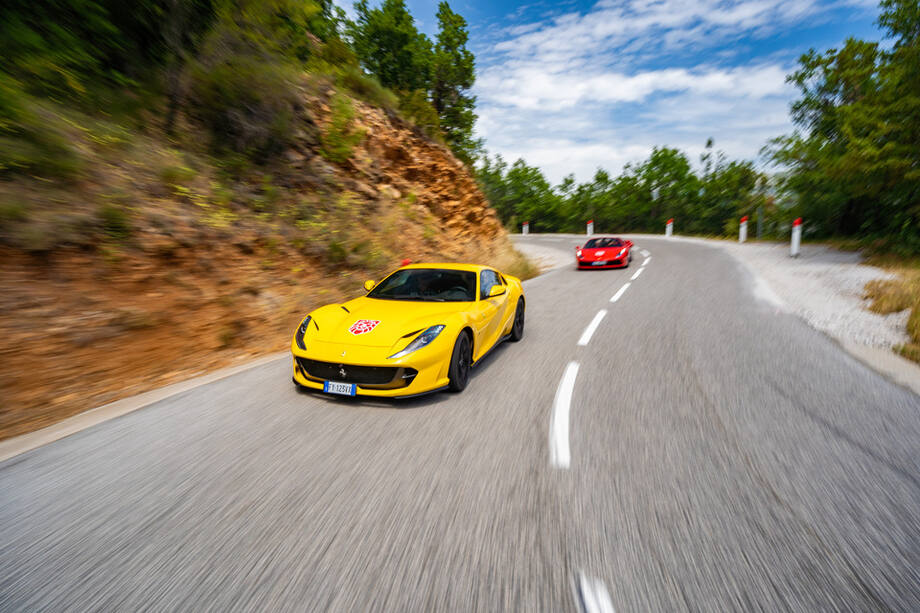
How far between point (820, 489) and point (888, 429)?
4.49 feet

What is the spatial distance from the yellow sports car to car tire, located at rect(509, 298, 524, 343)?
83 centimetres

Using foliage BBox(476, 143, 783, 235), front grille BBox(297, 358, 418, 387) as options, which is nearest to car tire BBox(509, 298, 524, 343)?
front grille BBox(297, 358, 418, 387)

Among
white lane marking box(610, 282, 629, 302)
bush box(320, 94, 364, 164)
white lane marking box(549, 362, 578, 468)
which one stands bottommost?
white lane marking box(610, 282, 629, 302)

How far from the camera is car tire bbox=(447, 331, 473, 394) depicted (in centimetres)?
423

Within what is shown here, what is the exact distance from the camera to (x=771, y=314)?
Answer: 7680 millimetres

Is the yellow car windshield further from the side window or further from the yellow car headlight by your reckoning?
the yellow car headlight

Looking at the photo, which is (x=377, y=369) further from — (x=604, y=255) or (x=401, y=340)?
(x=604, y=255)

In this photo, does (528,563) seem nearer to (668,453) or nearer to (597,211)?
(668,453)

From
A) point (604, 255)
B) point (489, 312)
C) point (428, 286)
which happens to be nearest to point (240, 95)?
point (428, 286)

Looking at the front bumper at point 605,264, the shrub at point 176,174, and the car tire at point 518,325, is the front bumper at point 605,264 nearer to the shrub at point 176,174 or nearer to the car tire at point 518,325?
the car tire at point 518,325

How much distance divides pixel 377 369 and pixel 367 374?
110mm

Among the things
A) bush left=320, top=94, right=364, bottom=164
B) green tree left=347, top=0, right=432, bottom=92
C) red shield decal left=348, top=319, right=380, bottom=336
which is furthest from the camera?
green tree left=347, top=0, right=432, bottom=92

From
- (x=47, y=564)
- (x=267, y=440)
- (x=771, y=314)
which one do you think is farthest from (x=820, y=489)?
(x=771, y=314)

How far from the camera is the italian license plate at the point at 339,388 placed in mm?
3898
